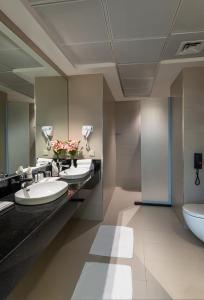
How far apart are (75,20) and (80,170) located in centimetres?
174

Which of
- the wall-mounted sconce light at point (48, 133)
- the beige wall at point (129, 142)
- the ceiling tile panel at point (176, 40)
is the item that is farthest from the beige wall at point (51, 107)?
the beige wall at point (129, 142)

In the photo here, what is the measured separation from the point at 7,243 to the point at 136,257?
168 centimetres

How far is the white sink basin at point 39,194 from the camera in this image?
1477 mm

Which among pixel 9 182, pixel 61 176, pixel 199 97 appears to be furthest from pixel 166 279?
pixel 199 97

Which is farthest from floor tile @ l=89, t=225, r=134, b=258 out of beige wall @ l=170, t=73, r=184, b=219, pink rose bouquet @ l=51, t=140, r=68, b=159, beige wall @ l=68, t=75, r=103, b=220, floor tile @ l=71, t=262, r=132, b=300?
pink rose bouquet @ l=51, t=140, r=68, b=159

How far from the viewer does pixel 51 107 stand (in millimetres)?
2961

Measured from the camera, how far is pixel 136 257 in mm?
2211

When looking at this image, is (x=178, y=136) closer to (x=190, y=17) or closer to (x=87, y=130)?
(x=87, y=130)

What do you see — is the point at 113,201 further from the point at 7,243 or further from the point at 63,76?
the point at 7,243

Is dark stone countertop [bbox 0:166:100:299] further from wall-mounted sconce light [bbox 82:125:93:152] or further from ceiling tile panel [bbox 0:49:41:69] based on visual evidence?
wall-mounted sconce light [bbox 82:125:93:152]

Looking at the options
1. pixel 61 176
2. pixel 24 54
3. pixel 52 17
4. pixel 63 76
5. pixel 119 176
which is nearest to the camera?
pixel 52 17

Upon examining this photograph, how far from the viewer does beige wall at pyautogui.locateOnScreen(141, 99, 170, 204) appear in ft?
12.7

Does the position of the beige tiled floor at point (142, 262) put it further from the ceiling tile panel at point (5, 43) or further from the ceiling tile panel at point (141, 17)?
the ceiling tile panel at point (141, 17)

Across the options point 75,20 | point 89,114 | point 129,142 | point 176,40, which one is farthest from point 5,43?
point 129,142
